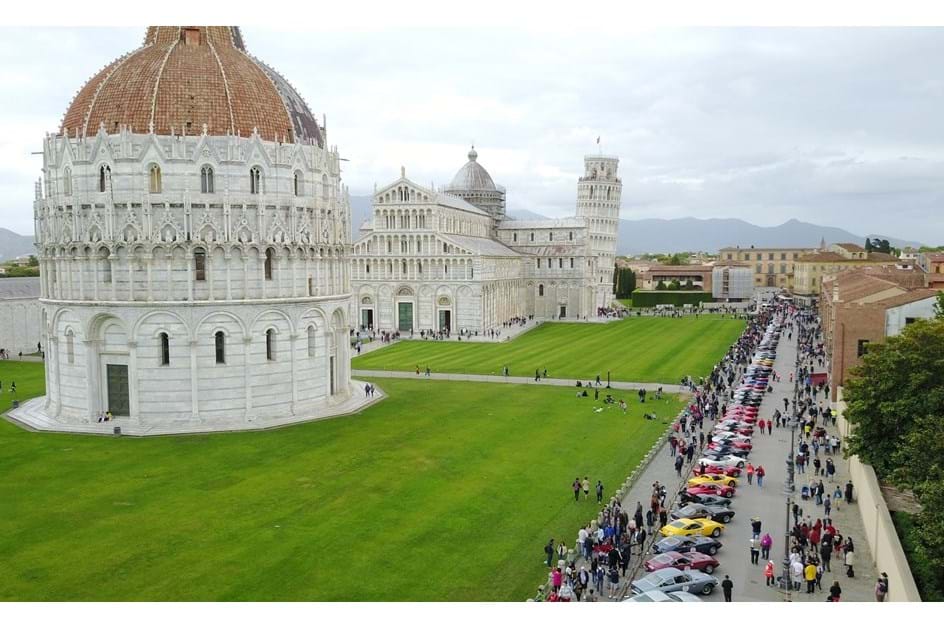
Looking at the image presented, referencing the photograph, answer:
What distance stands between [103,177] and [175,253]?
5.64 meters

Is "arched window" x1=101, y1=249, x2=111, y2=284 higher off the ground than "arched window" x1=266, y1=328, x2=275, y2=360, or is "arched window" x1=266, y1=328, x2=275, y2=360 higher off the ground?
"arched window" x1=101, y1=249, x2=111, y2=284

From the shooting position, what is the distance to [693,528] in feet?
84.4

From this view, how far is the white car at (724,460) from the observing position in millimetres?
33344

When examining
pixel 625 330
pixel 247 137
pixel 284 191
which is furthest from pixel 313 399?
pixel 625 330

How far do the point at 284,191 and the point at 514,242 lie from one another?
7457 cm

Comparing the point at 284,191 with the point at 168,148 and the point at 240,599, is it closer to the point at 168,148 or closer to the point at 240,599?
the point at 168,148

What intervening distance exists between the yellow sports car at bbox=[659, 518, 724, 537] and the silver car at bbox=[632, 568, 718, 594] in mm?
3455

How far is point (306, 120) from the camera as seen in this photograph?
47.6 metres

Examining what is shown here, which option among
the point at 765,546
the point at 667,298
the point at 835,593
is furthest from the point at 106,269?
the point at 667,298

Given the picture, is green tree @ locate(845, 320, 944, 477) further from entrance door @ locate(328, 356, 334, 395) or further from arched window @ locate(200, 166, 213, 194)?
arched window @ locate(200, 166, 213, 194)

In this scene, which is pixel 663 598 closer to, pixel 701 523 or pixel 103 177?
pixel 701 523

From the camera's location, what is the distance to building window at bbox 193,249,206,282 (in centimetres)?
4119

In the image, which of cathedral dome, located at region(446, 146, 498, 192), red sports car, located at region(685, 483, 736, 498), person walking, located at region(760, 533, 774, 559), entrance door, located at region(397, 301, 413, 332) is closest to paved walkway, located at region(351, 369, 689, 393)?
red sports car, located at region(685, 483, 736, 498)

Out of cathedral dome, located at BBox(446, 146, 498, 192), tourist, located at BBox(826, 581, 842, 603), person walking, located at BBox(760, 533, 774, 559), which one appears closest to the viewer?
tourist, located at BBox(826, 581, 842, 603)
